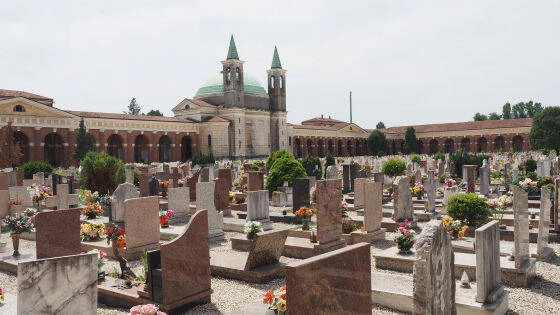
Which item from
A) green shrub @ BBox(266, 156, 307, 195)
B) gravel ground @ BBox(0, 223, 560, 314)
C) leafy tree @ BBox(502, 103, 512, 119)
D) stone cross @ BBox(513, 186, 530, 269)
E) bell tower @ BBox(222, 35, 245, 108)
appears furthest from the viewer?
leafy tree @ BBox(502, 103, 512, 119)

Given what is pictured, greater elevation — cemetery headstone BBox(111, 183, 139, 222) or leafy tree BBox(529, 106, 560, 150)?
leafy tree BBox(529, 106, 560, 150)

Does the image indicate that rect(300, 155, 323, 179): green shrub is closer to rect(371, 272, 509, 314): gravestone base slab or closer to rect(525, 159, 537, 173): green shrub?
rect(525, 159, 537, 173): green shrub

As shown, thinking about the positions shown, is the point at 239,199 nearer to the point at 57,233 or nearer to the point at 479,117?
the point at 57,233

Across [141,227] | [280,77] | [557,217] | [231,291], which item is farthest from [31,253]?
[280,77]

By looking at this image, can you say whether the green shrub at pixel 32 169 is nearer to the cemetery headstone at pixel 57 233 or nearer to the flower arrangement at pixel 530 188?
the cemetery headstone at pixel 57 233

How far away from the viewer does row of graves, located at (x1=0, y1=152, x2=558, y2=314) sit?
4168 millimetres

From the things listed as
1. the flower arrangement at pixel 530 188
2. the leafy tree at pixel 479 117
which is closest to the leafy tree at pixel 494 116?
the leafy tree at pixel 479 117

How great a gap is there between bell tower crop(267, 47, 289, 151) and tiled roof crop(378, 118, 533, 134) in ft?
75.1

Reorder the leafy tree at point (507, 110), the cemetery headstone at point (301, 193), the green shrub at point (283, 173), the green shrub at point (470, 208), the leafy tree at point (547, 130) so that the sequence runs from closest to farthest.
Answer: the green shrub at point (470, 208), the cemetery headstone at point (301, 193), the green shrub at point (283, 173), the leafy tree at point (547, 130), the leafy tree at point (507, 110)

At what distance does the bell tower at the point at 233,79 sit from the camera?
6303 centimetres

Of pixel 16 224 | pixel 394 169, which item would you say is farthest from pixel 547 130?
pixel 16 224

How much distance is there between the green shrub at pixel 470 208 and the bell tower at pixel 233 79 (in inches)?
2094

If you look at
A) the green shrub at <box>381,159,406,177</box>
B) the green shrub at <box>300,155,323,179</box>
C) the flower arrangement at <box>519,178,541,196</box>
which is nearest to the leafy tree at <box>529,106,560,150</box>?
the green shrub at <box>381,159,406,177</box>

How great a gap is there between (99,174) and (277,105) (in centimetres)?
5077
